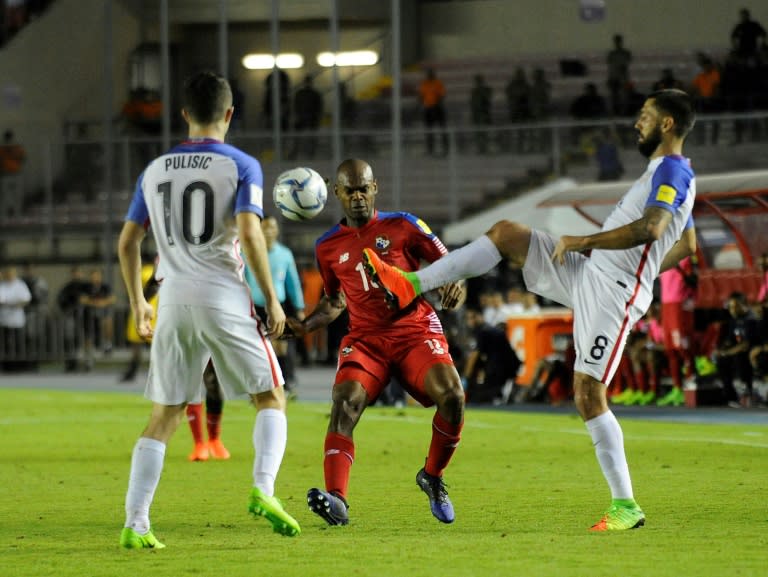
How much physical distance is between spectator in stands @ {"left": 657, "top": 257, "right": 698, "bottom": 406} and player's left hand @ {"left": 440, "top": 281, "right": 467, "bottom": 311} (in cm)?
1117

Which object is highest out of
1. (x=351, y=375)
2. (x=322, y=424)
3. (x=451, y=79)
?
(x=451, y=79)

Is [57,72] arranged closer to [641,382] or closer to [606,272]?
[641,382]

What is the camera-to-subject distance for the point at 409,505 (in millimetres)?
10281

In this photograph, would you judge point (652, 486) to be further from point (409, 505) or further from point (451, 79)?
point (451, 79)

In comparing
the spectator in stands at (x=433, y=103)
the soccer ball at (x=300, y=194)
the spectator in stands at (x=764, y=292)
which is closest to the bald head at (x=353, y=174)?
the soccer ball at (x=300, y=194)

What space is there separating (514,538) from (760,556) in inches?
52.3

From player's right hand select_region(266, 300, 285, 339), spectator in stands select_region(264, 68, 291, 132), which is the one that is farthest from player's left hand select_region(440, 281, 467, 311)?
spectator in stands select_region(264, 68, 291, 132)

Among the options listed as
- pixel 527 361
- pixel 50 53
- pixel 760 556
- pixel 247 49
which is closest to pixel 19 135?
pixel 50 53

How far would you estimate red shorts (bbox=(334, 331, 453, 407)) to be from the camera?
9148 mm

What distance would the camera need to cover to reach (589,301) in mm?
8703

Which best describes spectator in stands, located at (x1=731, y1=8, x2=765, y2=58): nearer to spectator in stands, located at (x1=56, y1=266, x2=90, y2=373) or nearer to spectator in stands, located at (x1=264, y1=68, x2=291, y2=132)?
spectator in stands, located at (x1=264, y1=68, x2=291, y2=132)

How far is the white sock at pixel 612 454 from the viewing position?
8586 millimetres

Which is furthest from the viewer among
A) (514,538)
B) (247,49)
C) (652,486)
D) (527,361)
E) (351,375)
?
(247,49)

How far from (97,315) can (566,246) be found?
24258 millimetres
